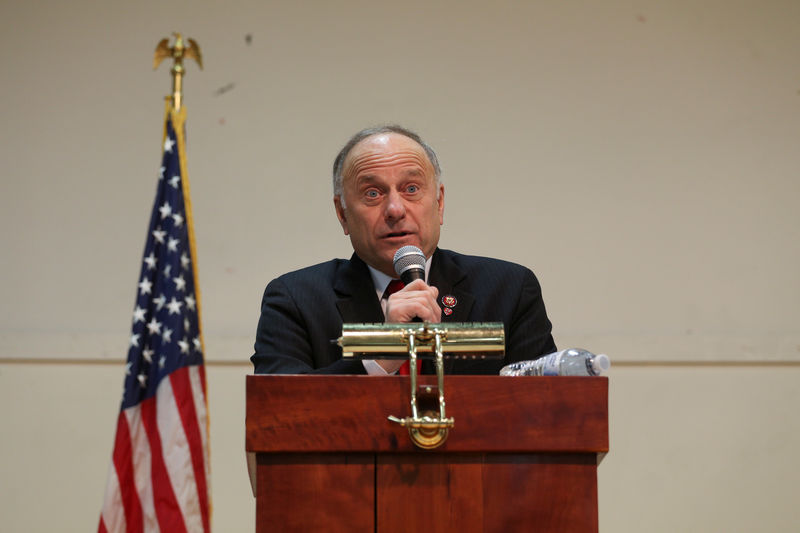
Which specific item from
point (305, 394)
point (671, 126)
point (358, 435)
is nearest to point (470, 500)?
point (358, 435)

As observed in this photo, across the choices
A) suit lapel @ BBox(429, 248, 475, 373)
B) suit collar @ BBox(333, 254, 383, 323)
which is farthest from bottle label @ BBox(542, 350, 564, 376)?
suit collar @ BBox(333, 254, 383, 323)

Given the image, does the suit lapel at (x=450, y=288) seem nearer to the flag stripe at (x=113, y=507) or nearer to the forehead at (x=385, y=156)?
the forehead at (x=385, y=156)

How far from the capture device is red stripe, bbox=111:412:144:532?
2078mm

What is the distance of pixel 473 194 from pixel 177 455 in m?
2.22

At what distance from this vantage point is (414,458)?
1.62 m

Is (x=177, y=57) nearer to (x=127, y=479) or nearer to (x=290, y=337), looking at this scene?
(x=290, y=337)

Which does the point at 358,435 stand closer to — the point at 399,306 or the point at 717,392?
the point at 399,306

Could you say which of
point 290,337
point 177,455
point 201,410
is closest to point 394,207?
point 290,337

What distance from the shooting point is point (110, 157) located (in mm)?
4020

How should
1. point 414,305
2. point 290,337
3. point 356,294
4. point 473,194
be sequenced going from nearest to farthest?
point 414,305 < point 290,337 < point 356,294 < point 473,194

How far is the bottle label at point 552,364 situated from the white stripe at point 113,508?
1038 millimetres

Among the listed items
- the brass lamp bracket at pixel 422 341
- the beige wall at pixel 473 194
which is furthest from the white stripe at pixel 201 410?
the beige wall at pixel 473 194

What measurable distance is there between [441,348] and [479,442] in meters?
0.18

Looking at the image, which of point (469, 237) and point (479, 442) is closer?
point (479, 442)
